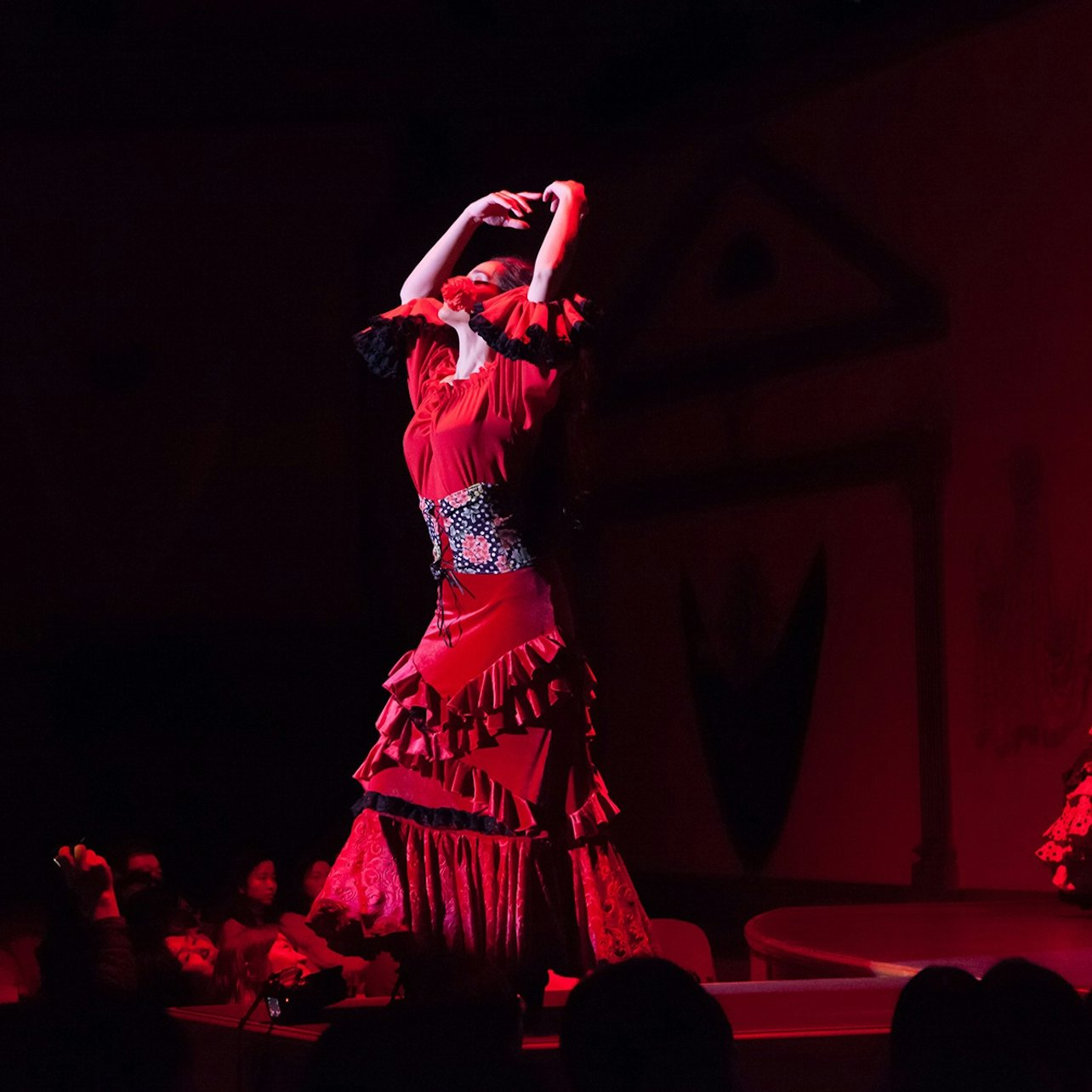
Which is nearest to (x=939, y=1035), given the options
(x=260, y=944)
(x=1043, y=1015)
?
(x=1043, y=1015)

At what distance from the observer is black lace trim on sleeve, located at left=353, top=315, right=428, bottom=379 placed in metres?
2.90

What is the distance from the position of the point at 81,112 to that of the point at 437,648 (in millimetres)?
4659

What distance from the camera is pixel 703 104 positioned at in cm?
625

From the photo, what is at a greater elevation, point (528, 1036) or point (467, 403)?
point (467, 403)

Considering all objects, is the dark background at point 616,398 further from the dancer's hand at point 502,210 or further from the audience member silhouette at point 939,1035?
the audience member silhouette at point 939,1035

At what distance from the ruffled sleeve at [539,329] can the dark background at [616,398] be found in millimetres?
3006

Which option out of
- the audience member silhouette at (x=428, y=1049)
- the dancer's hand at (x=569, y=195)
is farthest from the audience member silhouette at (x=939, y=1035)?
the dancer's hand at (x=569, y=195)

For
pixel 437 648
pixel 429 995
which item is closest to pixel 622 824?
pixel 437 648

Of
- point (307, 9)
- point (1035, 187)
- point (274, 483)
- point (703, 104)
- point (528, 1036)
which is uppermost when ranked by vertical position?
point (307, 9)

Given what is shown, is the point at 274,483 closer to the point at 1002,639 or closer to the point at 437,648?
the point at 1002,639

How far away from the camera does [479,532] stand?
2.77 metres

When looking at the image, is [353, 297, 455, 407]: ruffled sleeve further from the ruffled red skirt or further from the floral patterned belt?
the ruffled red skirt

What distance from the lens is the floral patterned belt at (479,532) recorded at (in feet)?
8.99

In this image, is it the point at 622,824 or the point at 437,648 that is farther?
the point at 622,824
